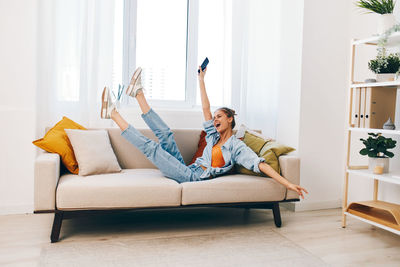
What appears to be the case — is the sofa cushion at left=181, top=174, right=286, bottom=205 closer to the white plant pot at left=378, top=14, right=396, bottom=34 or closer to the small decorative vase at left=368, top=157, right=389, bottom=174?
the small decorative vase at left=368, top=157, right=389, bottom=174

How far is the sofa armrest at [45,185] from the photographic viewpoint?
7.42ft

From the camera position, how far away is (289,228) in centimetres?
280

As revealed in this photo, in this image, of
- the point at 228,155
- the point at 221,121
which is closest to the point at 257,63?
the point at 221,121

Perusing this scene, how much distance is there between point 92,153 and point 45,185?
483mm

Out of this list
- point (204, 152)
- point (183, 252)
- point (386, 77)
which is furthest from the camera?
point (204, 152)

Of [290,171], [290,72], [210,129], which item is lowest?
[290,171]

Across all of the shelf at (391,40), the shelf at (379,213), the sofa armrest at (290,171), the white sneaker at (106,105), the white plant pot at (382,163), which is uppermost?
the shelf at (391,40)

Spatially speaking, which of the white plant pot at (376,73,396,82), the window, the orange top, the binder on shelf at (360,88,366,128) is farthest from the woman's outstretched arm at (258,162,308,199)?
the window

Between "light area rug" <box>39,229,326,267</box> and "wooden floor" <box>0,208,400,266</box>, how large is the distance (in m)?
0.10

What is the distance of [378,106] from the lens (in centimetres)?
271

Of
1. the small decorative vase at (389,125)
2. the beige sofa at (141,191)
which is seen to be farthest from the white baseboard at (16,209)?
the small decorative vase at (389,125)

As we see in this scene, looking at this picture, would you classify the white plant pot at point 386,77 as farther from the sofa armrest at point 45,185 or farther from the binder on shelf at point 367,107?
the sofa armrest at point 45,185

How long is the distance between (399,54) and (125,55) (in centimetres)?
248

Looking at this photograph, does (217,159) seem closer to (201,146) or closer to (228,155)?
(228,155)
